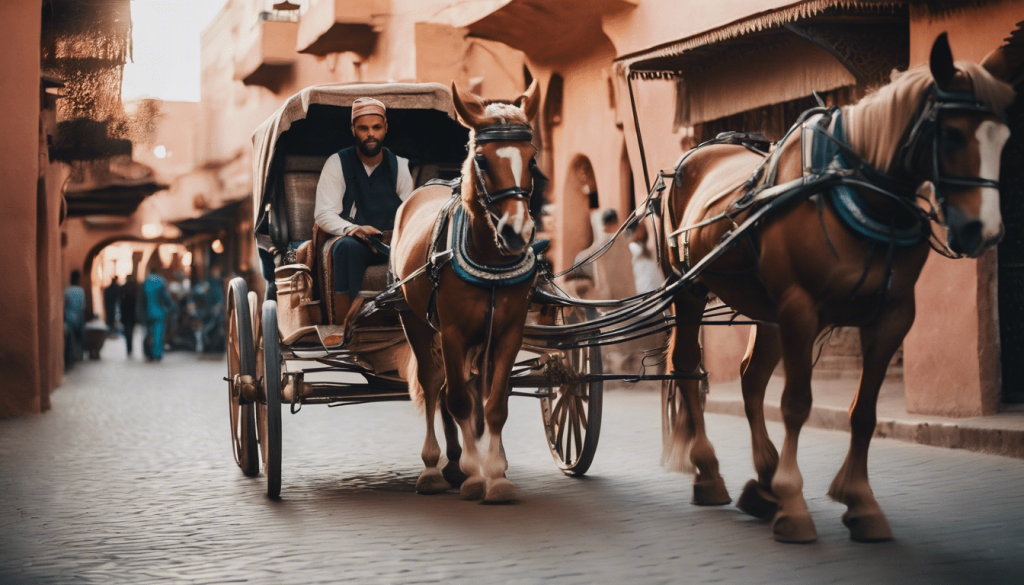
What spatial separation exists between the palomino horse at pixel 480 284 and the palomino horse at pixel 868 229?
1.02m

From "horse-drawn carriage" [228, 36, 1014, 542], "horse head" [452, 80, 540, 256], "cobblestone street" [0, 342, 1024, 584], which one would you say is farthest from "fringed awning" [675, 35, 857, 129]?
"horse head" [452, 80, 540, 256]

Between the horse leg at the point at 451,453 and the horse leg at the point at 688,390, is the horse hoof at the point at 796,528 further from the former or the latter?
the horse leg at the point at 451,453

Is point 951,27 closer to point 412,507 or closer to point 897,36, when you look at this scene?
point 897,36

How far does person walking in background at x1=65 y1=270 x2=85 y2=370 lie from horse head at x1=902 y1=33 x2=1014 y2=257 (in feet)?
64.6

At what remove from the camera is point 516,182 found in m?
5.72

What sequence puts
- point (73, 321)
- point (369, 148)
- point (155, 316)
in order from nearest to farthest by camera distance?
point (369, 148) < point (73, 321) < point (155, 316)

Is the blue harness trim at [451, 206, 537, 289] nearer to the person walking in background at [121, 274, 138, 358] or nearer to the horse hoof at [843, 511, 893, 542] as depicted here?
the horse hoof at [843, 511, 893, 542]

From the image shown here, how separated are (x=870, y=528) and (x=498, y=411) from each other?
2.01 m

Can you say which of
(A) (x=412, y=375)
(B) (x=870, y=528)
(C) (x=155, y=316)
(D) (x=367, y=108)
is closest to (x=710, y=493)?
(B) (x=870, y=528)

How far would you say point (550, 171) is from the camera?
19.6 metres

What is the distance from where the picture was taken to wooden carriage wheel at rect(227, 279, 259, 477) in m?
7.16

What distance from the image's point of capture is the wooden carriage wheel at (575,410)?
723cm

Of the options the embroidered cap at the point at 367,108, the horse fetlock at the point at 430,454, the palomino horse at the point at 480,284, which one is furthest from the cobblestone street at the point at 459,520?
the embroidered cap at the point at 367,108

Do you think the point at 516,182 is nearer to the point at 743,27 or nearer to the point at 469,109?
the point at 469,109
